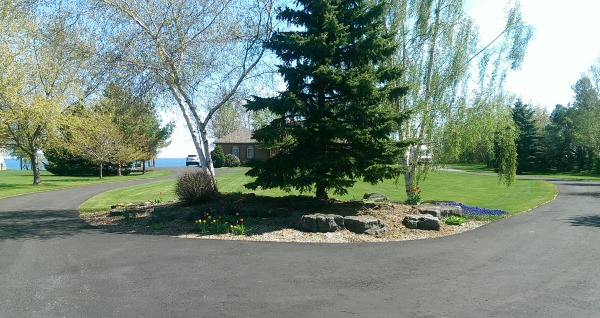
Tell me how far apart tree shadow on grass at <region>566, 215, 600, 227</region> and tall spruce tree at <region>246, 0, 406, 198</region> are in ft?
19.1

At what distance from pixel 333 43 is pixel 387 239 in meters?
5.49

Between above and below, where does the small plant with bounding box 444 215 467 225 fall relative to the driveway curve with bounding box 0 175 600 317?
above

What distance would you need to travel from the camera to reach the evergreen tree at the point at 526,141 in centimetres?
4647

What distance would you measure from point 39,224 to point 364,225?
9633 millimetres

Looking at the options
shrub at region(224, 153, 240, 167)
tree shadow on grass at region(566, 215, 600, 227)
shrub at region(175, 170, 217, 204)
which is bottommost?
tree shadow on grass at region(566, 215, 600, 227)

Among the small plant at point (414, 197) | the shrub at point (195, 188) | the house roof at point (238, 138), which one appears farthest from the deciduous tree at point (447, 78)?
the house roof at point (238, 138)

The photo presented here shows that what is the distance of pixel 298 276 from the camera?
6.67m

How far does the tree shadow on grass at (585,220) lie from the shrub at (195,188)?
11481 mm

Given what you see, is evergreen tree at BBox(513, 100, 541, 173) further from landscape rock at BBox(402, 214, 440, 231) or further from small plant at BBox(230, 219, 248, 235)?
small plant at BBox(230, 219, 248, 235)

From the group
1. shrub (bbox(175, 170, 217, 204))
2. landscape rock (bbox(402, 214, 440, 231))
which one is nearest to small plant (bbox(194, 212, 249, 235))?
shrub (bbox(175, 170, 217, 204))

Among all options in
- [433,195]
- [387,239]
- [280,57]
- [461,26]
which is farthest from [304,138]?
[433,195]

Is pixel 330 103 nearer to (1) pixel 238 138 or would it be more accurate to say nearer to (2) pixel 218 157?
(2) pixel 218 157

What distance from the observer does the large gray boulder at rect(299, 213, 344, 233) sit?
995 centimetres

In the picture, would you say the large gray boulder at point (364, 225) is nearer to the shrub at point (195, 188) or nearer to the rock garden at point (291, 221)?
the rock garden at point (291, 221)
